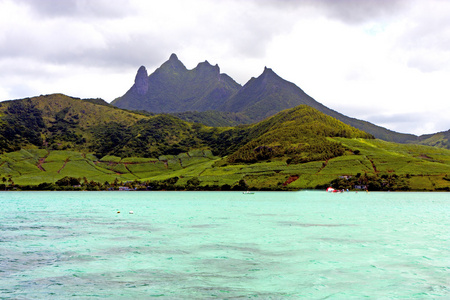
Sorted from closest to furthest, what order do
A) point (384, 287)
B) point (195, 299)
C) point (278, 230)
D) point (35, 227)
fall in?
point (195, 299)
point (384, 287)
point (278, 230)
point (35, 227)

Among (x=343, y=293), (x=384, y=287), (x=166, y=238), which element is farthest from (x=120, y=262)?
(x=384, y=287)

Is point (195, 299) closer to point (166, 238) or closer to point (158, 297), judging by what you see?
point (158, 297)

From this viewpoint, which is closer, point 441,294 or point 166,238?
point 441,294

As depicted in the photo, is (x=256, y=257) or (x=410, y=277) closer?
(x=410, y=277)

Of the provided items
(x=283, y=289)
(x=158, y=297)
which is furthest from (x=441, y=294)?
(x=158, y=297)

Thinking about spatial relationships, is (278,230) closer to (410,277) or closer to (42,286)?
(410,277)

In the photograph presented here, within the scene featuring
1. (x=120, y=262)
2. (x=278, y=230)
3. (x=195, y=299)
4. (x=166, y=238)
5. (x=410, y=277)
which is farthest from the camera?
(x=278, y=230)

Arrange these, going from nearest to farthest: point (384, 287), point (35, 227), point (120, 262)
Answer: point (384, 287), point (120, 262), point (35, 227)

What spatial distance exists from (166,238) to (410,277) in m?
27.2

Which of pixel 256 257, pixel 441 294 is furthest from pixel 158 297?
pixel 441 294

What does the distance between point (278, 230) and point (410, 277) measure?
26.2 m

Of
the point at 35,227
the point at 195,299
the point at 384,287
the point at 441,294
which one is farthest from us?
the point at 35,227

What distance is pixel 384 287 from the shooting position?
24.5 meters

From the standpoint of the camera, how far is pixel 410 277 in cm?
2722
